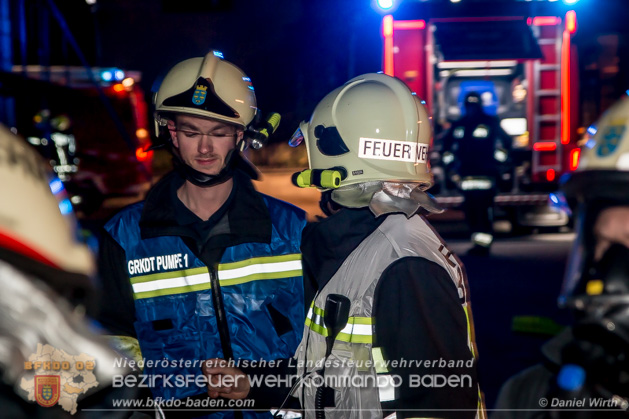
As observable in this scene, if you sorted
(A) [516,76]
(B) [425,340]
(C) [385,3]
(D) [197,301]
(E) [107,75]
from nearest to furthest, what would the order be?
1. (B) [425,340]
2. (D) [197,301]
3. (C) [385,3]
4. (A) [516,76]
5. (E) [107,75]

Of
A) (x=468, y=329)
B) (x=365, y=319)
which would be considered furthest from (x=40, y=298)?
(x=468, y=329)

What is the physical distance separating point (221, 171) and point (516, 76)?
9313 millimetres

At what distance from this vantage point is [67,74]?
12734 mm

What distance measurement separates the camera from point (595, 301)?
1.52 metres

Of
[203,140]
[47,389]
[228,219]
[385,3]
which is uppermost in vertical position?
[385,3]

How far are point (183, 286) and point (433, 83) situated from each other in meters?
8.66

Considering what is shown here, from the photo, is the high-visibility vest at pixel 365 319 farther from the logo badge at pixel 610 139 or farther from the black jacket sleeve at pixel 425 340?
the logo badge at pixel 610 139

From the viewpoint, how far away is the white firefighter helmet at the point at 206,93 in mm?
3006

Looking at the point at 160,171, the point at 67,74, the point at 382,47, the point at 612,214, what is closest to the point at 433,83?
the point at 382,47

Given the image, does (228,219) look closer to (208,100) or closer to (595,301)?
(208,100)

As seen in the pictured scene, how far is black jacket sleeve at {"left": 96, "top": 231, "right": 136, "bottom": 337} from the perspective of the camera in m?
2.63

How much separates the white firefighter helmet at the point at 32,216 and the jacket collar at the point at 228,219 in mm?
1263

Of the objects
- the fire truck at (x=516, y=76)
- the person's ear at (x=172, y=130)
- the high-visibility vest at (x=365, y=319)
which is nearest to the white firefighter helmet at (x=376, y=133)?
the high-visibility vest at (x=365, y=319)

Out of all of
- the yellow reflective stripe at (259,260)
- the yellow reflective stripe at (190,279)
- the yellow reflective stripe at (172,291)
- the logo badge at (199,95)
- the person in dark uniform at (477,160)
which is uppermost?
the logo badge at (199,95)
